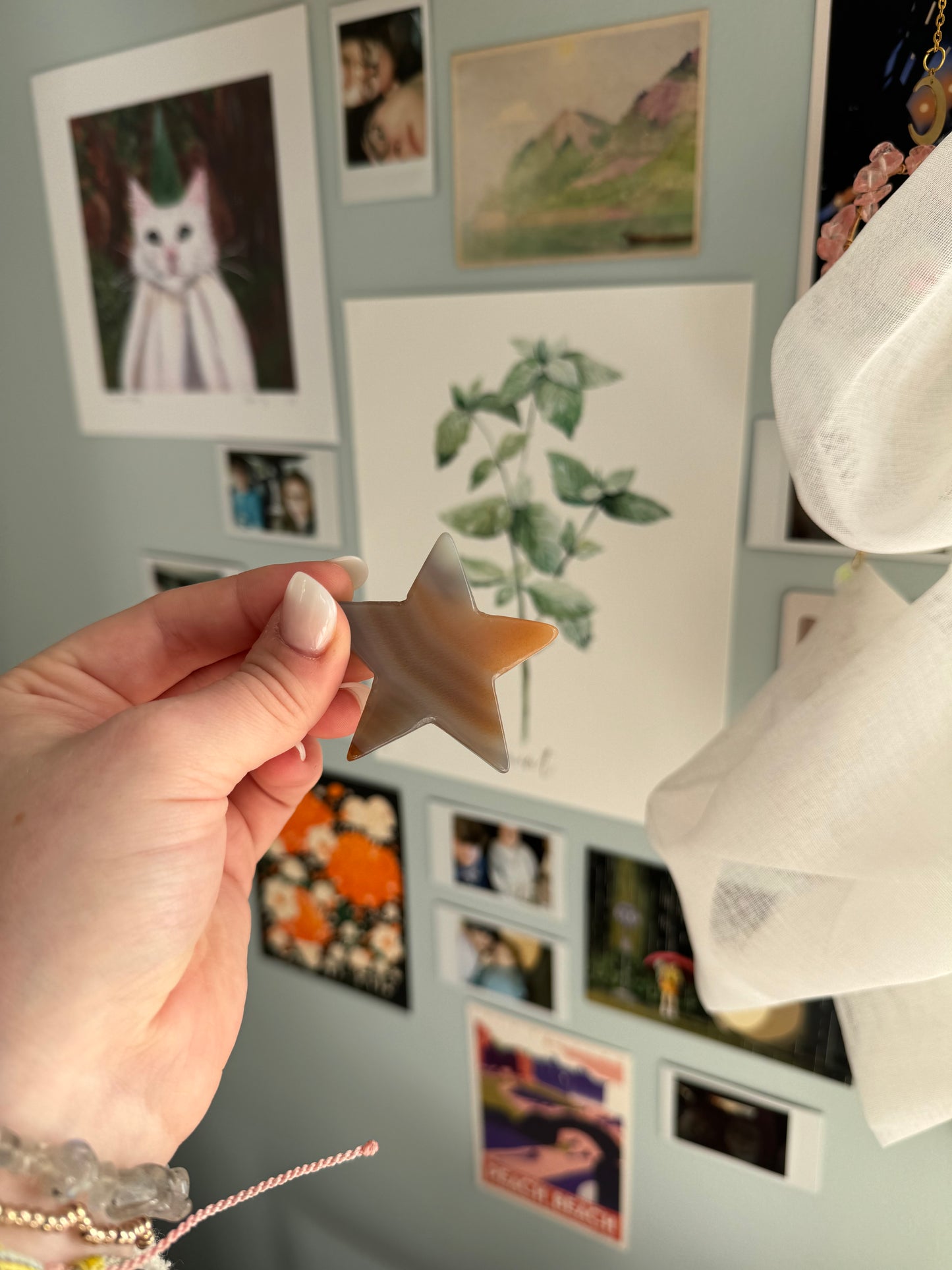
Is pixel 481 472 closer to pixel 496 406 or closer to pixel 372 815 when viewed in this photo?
pixel 496 406

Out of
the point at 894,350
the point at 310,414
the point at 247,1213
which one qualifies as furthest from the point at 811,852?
the point at 247,1213

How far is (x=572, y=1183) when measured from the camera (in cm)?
104

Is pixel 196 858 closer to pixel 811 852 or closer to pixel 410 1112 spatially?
pixel 811 852

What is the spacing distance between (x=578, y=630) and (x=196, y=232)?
23.3 inches

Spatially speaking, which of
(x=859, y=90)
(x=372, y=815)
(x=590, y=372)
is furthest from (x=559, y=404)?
(x=372, y=815)

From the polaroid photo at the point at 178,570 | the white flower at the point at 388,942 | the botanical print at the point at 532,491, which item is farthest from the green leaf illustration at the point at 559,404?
the white flower at the point at 388,942

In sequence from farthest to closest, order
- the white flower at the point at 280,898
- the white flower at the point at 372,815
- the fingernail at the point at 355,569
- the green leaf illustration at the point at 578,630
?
the white flower at the point at 280,898 → the white flower at the point at 372,815 → the green leaf illustration at the point at 578,630 → the fingernail at the point at 355,569

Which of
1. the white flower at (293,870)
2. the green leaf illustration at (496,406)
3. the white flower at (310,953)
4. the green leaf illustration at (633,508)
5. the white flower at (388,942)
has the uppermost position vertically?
the green leaf illustration at (496,406)

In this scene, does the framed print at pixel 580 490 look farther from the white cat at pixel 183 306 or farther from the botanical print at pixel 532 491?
the white cat at pixel 183 306

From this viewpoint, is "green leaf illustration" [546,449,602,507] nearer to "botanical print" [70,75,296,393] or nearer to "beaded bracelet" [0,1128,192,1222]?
"botanical print" [70,75,296,393]

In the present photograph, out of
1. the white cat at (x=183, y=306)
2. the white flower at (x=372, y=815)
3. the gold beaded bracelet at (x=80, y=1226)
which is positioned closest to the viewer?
the gold beaded bracelet at (x=80, y=1226)

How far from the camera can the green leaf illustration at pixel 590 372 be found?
74 centimetres

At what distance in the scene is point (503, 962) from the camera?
102 centimetres

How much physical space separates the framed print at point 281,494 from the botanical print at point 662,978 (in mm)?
468
